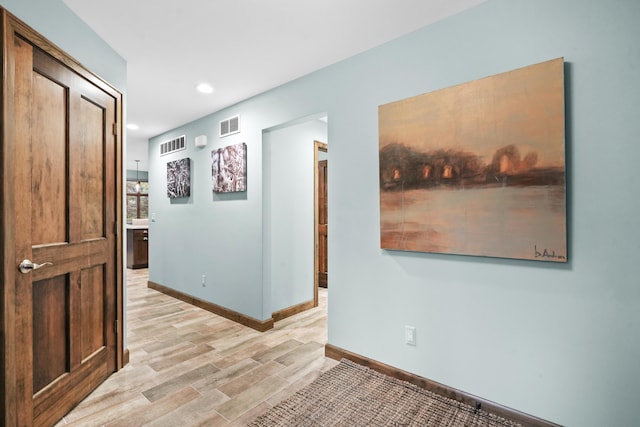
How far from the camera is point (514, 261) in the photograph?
1833 millimetres

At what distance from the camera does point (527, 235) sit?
1757 millimetres

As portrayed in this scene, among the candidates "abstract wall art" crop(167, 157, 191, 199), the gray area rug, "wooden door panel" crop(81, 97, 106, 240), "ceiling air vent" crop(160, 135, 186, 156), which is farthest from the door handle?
"ceiling air vent" crop(160, 135, 186, 156)

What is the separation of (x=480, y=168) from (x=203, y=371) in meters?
2.51

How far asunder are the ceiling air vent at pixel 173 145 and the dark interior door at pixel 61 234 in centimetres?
215

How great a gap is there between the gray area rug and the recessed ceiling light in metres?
2.86

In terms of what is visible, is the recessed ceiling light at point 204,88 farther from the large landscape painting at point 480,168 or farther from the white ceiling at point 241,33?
the large landscape painting at point 480,168

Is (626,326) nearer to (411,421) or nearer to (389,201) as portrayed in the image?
(411,421)

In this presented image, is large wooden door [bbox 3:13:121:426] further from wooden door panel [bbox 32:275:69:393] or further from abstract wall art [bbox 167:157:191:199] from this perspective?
abstract wall art [bbox 167:157:191:199]

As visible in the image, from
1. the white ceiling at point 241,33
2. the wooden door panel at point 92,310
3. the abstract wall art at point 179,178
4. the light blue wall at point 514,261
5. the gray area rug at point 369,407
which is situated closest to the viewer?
the light blue wall at point 514,261

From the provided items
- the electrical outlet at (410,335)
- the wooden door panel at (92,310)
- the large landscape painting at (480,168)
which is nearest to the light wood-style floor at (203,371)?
the wooden door panel at (92,310)

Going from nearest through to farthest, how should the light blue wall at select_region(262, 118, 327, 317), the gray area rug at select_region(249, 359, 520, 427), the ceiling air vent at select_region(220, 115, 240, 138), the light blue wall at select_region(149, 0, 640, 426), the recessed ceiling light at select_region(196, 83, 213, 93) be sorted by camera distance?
the light blue wall at select_region(149, 0, 640, 426), the gray area rug at select_region(249, 359, 520, 427), the recessed ceiling light at select_region(196, 83, 213, 93), the light blue wall at select_region(262, 118, 327, 317), the ceiling air vent at select_region(220, 115, 240, 138)

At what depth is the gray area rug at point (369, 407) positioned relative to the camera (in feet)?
6.12

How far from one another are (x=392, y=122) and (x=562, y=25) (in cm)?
104

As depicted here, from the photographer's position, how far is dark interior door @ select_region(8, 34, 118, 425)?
163 centimetres
